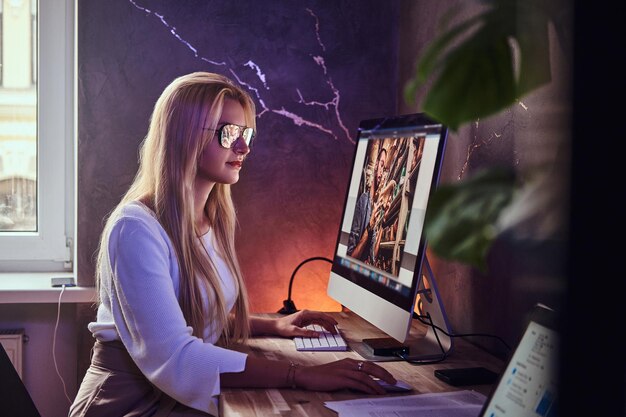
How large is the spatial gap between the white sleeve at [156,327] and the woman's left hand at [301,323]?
0.43m

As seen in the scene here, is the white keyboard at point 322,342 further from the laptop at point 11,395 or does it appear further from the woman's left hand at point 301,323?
the laptop at point 11,395

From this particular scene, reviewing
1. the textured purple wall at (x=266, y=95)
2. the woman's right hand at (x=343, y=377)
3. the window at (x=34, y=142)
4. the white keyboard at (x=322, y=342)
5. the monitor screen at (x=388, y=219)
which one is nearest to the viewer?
the woman's right hand at (x=343, y=377)

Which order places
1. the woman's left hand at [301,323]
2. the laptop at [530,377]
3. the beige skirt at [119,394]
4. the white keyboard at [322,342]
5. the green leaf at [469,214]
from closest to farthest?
the green leaf at [469,214], the laptop at [530,377], the beige skirt at [119,394], the white keyboard at [322,342], the woman's left hand at [301,323]

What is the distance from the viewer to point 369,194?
182 cm

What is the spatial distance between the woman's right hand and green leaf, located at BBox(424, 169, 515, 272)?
95cm

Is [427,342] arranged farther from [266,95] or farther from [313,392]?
[266,95]

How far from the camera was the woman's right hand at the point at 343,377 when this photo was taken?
136cm

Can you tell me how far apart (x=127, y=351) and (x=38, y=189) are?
1.08m

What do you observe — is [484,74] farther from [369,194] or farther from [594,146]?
[369,194]

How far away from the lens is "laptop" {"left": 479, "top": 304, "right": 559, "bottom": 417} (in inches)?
37.4

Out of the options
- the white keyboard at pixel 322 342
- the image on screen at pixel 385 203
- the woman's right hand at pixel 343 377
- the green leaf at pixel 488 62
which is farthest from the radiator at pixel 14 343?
the green leaf at pixel 488 62

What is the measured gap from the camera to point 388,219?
1.64m

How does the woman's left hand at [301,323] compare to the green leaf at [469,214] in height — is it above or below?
below

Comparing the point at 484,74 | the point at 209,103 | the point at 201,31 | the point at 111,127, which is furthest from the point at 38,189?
the point at 484,74
